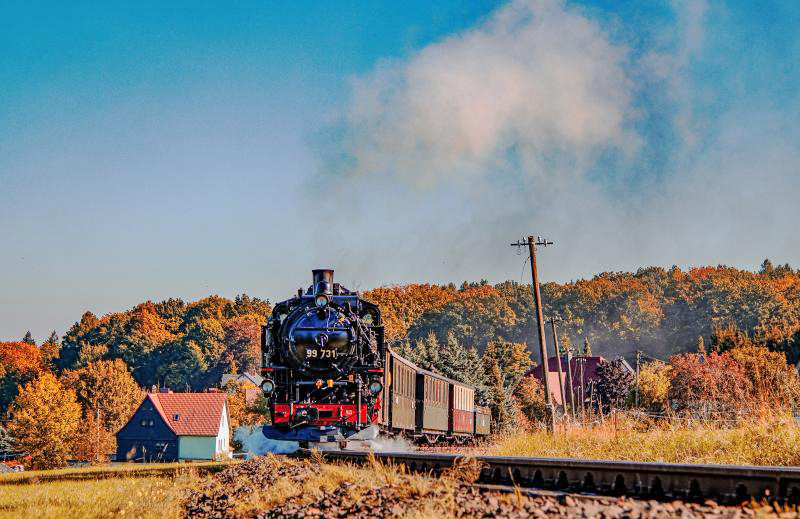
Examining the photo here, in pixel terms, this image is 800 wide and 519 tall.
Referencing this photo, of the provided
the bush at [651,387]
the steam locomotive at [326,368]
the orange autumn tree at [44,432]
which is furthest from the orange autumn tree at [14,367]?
the steam locomotive at [326,368]

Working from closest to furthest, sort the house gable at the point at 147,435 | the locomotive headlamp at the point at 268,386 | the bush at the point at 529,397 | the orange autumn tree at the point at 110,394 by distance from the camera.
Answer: the locomotive headlamp at the point at 268,386
the house gable at the point at 147,435
the bush at the point at 529,397
the orange autumn tree at the point at 110,394

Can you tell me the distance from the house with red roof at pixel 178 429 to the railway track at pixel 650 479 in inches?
1676

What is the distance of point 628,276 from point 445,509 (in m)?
172

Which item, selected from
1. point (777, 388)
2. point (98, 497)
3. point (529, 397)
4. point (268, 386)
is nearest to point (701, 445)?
point (777, 388)

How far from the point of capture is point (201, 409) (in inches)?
2143

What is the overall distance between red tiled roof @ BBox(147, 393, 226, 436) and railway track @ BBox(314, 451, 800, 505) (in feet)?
145

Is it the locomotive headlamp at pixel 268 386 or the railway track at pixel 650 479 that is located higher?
the locomotive headlamp at pixel 268 386

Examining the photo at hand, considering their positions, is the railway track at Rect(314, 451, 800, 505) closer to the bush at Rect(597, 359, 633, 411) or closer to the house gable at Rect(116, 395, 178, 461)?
the house gable at Rect(116, 395, 178, 461)

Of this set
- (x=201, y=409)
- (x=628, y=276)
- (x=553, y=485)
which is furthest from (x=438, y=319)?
(x=553, y=485)

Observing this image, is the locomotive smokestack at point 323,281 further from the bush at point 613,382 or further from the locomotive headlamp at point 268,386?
the bush at point 613,382

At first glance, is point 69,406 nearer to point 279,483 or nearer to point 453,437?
point 453,437

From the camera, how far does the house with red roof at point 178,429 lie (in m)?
53.6

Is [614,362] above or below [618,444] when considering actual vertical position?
above

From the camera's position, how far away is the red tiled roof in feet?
176
